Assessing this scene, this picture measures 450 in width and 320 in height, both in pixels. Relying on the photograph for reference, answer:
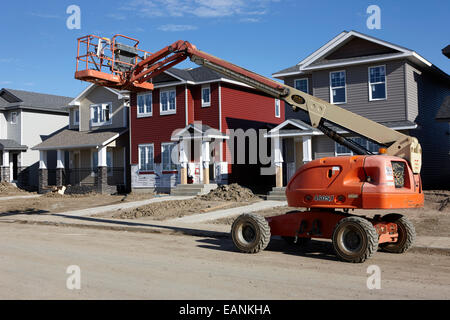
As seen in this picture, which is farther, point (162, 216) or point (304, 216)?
point (162, 216)

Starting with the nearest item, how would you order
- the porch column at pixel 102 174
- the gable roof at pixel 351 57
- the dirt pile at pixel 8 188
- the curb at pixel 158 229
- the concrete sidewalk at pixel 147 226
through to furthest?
the concrete sidewalk at pixel 147 226 < the curb at pixel 158 229 < the gable roof at pixel 351 57 < the porch column at pixel 102 174 < the dirt pile at pixel 8 188

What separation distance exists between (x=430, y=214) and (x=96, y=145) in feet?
72.7

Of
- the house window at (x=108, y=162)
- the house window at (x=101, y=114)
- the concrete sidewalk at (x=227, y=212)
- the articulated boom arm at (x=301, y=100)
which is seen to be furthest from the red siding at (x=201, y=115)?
the articulated boom arm at (x=301, y=100)

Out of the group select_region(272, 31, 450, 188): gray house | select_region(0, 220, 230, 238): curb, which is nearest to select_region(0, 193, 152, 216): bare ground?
select_region(0, 220, 230, 238): curb

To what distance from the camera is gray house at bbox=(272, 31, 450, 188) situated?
23.4 meters

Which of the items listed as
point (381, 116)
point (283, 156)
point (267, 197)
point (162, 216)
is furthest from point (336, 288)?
point (283, 156)

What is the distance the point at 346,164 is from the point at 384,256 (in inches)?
90.9

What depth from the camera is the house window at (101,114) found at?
116 feet

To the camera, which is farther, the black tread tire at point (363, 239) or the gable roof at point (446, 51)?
the gable roof at point (446, 51)

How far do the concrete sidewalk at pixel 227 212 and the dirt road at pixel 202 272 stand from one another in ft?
15.1

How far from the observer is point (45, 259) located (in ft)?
34.2

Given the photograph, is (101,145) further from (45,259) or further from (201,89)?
(45,259)

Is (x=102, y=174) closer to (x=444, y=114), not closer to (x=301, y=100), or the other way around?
(x=444, y=114)

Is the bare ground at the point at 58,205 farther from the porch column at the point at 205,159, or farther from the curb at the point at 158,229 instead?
the curb at the point at 158,229
